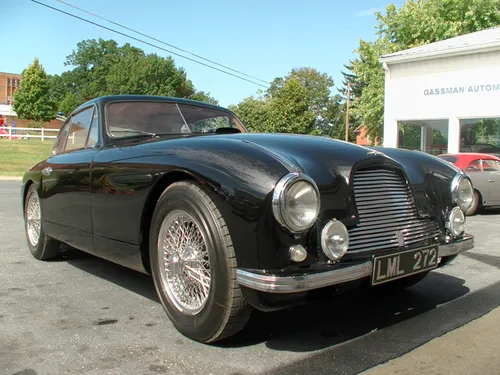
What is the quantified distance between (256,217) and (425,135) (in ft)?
55.1

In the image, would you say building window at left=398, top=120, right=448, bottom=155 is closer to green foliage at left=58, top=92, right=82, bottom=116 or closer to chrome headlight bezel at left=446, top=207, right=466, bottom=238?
chrome headlight bezel at left=446, top=207, right=466, bottom=238

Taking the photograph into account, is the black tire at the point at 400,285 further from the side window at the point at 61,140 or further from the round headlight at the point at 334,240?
the side window at the point at 61,140

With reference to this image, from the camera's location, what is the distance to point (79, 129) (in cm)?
443

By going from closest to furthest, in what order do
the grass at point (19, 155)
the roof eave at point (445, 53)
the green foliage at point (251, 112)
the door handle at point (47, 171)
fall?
the door handle at point (47, 171) < the roof eave at point (445, 53) < the grass at point (19, 155) < the green foliage at point (251, 112)

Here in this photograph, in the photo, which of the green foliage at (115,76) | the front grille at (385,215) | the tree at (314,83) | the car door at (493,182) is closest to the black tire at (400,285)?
the front grille at (385,215)

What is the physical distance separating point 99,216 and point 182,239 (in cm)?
92

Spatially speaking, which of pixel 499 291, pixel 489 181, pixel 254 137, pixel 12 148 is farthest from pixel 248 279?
pixel 12 148

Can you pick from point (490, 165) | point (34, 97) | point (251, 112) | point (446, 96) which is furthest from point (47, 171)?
point (34, 97)

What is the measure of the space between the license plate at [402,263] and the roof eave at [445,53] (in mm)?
14696

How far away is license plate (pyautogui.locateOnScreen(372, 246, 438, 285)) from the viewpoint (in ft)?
8.27

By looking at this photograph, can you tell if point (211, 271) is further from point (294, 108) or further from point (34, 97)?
point (34, 97)

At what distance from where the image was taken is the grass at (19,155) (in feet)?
66.5

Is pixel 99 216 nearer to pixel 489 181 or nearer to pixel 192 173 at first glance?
pixel 192 173

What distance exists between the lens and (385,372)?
2.37 metres
